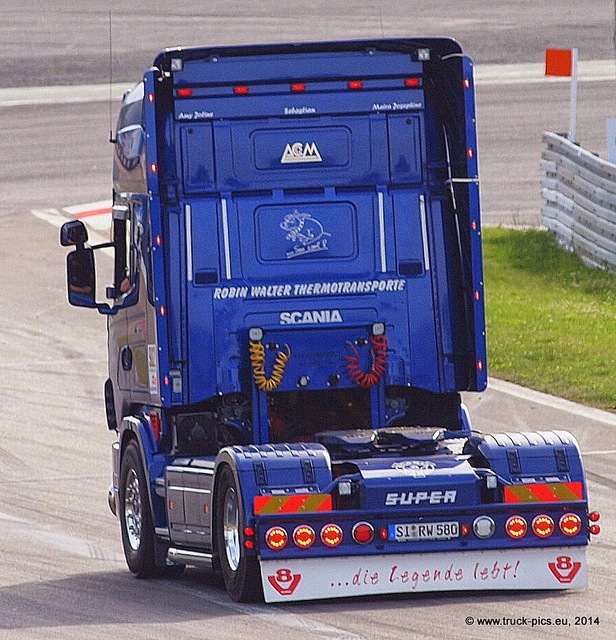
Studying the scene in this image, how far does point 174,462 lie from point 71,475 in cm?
432

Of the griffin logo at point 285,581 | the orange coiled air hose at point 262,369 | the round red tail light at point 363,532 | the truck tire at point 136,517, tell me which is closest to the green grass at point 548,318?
the truck tire at point 136,517

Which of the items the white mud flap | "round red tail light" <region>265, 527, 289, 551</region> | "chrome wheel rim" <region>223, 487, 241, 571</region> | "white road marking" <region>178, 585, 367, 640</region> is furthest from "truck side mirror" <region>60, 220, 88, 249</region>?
the white mud flap

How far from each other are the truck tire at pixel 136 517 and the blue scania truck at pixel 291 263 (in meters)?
0.02

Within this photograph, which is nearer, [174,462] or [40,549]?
[174,462]

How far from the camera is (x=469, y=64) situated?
11406 millimetres

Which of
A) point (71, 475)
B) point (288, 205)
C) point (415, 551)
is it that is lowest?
point (71, 475)

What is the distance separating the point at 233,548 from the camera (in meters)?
10.3

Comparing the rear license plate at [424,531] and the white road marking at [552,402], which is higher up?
the rear license plate at [424,531]

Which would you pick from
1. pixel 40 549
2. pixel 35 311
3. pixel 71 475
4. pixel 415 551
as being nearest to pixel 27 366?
pixel 35 311

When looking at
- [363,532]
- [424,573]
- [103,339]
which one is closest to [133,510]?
[363,532]

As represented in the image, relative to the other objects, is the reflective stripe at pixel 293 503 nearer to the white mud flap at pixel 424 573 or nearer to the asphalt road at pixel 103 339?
the white mud flap at pixel 424 573

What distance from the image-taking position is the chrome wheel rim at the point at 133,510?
1178 cm

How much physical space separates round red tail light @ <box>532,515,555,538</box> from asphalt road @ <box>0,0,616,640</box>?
37cm

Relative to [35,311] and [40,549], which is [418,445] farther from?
[35,311]
